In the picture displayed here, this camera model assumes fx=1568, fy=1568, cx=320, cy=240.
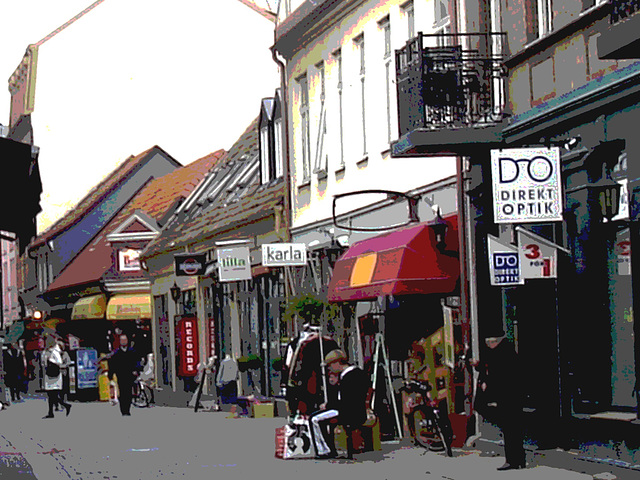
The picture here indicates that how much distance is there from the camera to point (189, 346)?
39.7m

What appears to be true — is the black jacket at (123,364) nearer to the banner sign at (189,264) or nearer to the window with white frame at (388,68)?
the banner sign at (189,264)

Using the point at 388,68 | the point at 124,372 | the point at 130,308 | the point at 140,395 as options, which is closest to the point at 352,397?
the point at 388,68

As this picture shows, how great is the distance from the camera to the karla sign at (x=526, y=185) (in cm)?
1617

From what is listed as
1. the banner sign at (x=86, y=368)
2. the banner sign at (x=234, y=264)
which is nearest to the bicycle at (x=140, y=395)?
the banner sign at (x=86, y=368)

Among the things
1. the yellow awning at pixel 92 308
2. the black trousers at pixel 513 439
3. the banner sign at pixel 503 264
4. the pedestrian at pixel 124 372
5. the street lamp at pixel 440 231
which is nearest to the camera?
the black trousers at pixel 513 439

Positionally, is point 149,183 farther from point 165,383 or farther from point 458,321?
point 458,321

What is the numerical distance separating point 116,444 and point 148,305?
24.2 m

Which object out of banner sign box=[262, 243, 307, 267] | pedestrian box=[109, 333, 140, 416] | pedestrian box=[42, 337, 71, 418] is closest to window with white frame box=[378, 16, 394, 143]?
banner sign box=[262, 243, 307, 267]

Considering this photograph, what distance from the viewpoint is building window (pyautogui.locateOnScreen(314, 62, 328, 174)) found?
1125 inches

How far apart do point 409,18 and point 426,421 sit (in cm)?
680

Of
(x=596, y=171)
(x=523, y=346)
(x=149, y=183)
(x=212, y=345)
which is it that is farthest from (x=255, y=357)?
(x=149, y=183)

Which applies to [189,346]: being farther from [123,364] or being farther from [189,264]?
[123,364]

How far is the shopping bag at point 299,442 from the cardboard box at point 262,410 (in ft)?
37.9

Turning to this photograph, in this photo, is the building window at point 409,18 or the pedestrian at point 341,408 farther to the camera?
the building window at point 409,18
